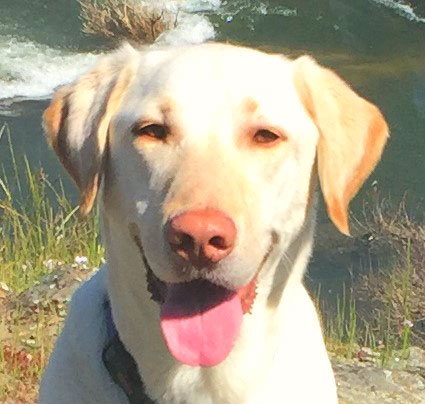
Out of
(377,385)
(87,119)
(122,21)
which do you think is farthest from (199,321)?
(122,21)

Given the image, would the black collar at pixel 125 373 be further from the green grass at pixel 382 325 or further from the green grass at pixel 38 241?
the green grass at pixel 38 241

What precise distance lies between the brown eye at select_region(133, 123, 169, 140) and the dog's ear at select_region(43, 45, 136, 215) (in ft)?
0.46

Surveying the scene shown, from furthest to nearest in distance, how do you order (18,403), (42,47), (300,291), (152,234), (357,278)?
(42,47) → (357,278) → (18,403) → (300,291) → (152,234)

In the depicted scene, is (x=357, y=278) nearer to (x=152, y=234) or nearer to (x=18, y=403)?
(x=18, y=403)

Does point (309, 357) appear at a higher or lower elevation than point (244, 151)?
lower

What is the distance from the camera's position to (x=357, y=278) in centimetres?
934

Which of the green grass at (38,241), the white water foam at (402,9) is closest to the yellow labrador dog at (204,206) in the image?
the green grass at (38,241)

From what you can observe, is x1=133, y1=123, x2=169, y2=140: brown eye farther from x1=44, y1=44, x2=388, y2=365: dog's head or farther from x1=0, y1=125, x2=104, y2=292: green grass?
x1=0, y1=125, x2=104, y2=292: green grass

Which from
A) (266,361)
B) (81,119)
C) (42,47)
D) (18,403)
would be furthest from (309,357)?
(42,47)

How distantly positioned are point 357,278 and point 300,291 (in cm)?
613

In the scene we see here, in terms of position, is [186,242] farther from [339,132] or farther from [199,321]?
[339,132]

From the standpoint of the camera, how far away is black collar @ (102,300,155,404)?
10.3 feet

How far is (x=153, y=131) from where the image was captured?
294cm

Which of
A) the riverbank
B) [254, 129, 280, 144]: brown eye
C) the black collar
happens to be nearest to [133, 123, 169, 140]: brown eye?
[254, 129, 280, 144]: brown eye
